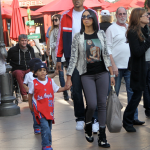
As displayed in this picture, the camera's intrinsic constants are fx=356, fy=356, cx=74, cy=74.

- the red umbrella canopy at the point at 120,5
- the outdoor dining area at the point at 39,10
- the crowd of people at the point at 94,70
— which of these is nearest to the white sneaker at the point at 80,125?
the crowd of people at the point at 94,70

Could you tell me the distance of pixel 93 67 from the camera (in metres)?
4.68

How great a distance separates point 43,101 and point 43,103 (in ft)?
0.08

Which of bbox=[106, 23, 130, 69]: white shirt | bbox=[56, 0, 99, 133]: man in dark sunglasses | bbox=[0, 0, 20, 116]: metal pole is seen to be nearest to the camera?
bbox=[56, 0, 99, 133]: man in dark sunglasses

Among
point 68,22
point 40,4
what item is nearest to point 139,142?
point 68,22

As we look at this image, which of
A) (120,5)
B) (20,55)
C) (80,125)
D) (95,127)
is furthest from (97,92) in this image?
(120,5)

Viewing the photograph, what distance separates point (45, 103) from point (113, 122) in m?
0.93

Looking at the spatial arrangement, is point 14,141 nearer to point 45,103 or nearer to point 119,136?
point 45,103

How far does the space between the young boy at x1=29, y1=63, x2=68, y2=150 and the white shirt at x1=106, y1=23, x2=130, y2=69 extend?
161 cm

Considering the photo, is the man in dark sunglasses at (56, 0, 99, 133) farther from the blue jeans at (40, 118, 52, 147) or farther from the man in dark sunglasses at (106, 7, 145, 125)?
the blue jeans at (40, 118, 52, 147)

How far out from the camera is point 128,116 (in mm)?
5352

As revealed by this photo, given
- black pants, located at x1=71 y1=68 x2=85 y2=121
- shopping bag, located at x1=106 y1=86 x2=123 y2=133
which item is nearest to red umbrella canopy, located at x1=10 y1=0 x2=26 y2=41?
black pants, located at x1=71 y1=68 x2=85 y2=121

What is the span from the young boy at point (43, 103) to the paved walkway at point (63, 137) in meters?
0.29

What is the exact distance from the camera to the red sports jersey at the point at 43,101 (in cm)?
457

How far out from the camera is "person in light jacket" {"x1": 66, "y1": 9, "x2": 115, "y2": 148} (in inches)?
183
